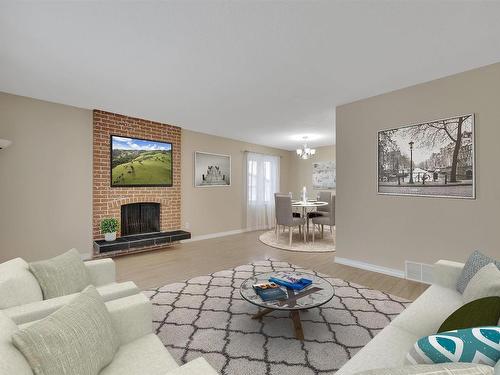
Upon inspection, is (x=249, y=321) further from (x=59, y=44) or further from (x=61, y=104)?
(x=61, y=104)

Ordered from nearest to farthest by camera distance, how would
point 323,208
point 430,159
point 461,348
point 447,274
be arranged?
1. point 461,348
2. point 447,274
3. point 430,159
4. point 323,208

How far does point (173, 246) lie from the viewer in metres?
4.84

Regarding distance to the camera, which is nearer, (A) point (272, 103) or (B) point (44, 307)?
(B) point (44, 307)

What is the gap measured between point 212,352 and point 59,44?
2775 mm

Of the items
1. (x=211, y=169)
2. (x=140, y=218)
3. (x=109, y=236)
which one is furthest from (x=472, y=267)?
(x=211, y=169)

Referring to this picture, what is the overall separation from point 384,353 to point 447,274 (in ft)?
3.98

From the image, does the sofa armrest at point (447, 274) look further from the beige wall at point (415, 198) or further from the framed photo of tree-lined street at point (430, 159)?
the framed photo of tree-lined street at point (430, 159)

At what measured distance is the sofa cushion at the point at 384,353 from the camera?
1.17m

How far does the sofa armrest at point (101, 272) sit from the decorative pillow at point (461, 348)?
81.6 inches

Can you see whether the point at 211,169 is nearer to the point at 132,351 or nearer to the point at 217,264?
the point at 217,264

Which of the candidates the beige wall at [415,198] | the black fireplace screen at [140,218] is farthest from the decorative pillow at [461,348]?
the black fireplace screen at [140,218]

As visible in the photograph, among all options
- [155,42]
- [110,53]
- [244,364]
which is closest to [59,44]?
[110,53]

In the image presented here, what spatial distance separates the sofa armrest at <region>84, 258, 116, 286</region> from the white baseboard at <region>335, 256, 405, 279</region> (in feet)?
10.2

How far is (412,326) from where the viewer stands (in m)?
1.49
